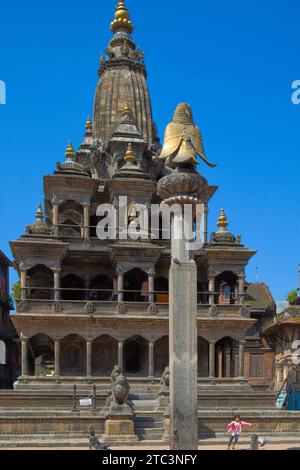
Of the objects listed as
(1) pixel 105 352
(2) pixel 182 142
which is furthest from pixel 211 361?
(2) pixel 182 142

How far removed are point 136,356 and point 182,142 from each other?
25.7m

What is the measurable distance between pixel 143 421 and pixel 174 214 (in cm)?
1439

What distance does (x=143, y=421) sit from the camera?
2847 centimetres

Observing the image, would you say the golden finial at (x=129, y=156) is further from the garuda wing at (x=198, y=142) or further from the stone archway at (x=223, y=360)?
the garuda wing at (x=198, y=142)

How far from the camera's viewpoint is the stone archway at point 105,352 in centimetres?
3881

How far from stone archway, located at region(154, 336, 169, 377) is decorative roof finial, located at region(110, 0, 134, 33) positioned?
23.8m

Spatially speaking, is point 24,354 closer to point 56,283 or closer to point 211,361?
point 56,283

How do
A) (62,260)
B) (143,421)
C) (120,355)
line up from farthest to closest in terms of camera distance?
1. (62,260)
2. (120,355)
3. (143,421)

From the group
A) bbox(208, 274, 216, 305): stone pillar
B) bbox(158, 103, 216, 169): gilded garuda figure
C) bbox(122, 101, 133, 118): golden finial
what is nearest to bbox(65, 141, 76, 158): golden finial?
bbox(122, 101, 133, 118): golden finial

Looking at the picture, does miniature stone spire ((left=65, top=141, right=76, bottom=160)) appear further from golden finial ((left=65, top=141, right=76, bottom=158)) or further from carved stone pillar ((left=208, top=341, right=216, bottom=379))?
carved stone pillar ((left=208, top=341, right=216, bottom=379))

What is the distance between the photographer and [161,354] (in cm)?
3975

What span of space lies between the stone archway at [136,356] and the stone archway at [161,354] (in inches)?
30.7
